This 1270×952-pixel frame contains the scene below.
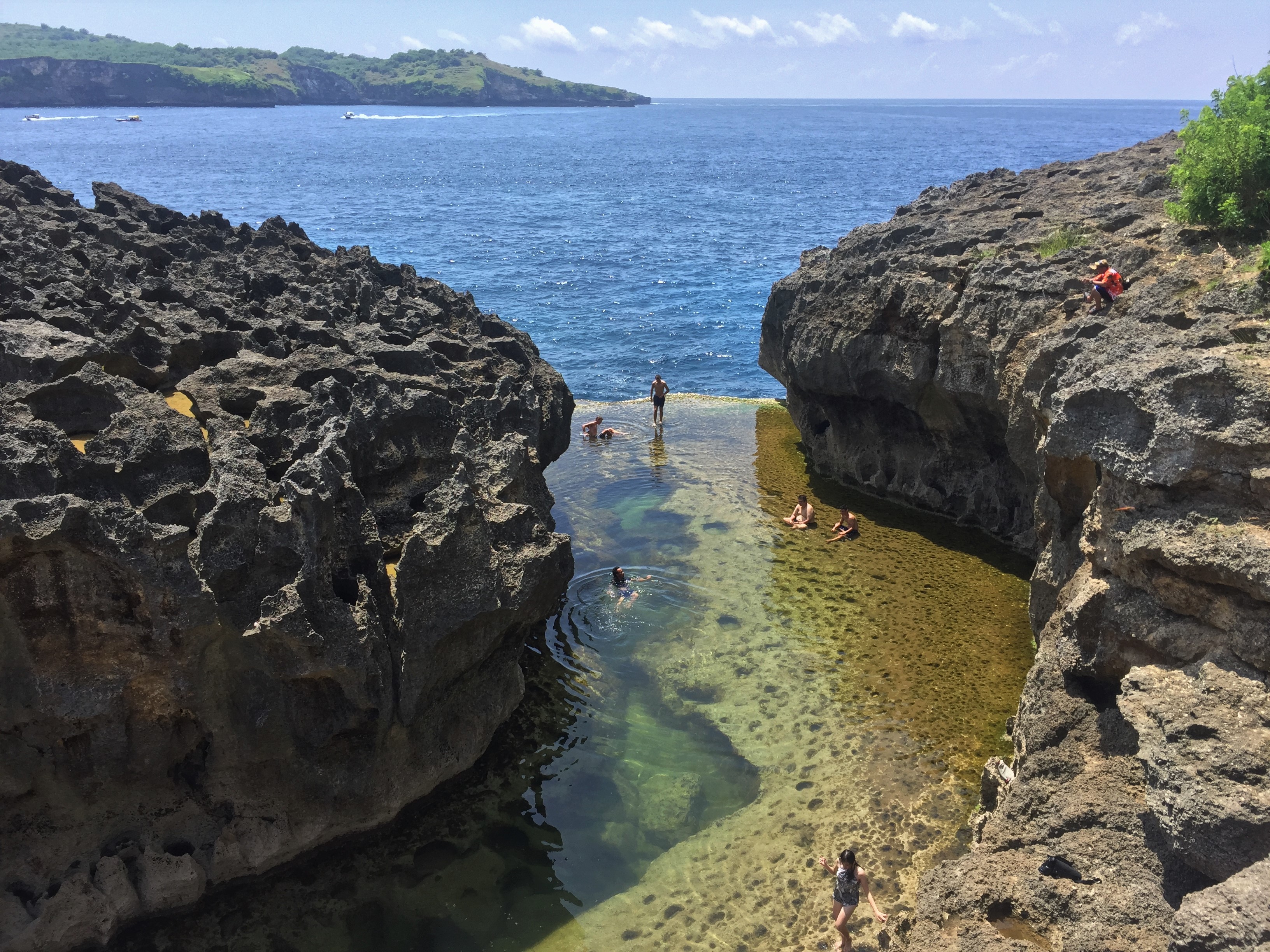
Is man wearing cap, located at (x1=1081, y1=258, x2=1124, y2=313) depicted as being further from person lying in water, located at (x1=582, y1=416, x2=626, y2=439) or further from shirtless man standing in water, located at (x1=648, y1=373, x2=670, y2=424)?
person lying in water, located at (x1=582, y1=416, x2=626, y2=439)

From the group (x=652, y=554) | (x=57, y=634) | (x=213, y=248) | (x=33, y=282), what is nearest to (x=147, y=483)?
(x=57, y=634)

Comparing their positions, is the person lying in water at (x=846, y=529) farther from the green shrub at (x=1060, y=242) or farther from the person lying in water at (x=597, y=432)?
the person lying in water at (x=597, y=432)

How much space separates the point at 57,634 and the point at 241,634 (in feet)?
6.96

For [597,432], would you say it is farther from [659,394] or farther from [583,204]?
[583,204]

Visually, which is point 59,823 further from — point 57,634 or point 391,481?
point 391,481


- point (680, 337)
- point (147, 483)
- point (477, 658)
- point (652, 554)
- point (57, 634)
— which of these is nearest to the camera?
point (57, 634)

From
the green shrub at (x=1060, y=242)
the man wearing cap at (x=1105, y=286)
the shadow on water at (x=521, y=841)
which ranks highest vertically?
the green shrub at (x=1060, y=242)

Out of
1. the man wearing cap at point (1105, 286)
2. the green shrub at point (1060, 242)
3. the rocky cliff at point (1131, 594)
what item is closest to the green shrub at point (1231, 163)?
the rocky cliff at point (1131, 594)

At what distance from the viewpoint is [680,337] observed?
51375mm

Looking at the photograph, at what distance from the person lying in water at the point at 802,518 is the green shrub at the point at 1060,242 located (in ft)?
27.5

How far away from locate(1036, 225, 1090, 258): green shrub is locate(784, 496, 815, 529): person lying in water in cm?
837

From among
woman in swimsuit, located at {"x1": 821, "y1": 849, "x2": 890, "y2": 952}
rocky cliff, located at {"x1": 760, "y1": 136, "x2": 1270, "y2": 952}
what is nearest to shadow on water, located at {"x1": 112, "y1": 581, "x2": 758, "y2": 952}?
woman in swimsuit, located at {"x1": 821, "y1": 849, "x2": 890, "y2": 952}

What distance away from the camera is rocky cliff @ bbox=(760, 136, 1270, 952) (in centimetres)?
835

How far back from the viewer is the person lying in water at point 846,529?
76.2ft
